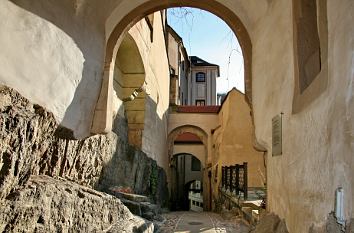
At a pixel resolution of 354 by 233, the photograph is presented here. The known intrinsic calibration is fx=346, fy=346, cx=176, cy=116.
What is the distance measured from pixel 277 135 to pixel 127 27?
2.13m

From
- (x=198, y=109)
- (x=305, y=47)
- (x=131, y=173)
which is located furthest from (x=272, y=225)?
(x=198, y=109)

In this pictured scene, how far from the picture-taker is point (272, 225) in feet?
9.39

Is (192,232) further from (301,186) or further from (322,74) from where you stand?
(322,74)

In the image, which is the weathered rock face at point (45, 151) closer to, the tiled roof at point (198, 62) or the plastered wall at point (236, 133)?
the plastered wall at point (236, 133)

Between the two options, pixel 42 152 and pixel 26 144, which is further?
pixel 42 152

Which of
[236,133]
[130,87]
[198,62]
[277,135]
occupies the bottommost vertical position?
[277,135]

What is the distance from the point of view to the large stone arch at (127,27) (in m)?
3.76

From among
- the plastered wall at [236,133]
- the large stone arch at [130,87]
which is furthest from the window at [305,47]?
the plastered wall at [236,133]

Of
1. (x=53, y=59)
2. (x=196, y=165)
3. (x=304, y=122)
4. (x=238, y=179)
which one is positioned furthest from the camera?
(x=196, y=165)

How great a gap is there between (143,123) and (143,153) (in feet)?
2.65

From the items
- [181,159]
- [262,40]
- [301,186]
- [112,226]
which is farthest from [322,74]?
[181,159]

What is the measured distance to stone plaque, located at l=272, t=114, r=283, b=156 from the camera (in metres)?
2.77

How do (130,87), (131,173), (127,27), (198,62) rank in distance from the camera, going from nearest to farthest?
(127,27)
(131,173)
(130,87)
(198,62)

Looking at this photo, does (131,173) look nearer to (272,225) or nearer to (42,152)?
Result: (42,152)
